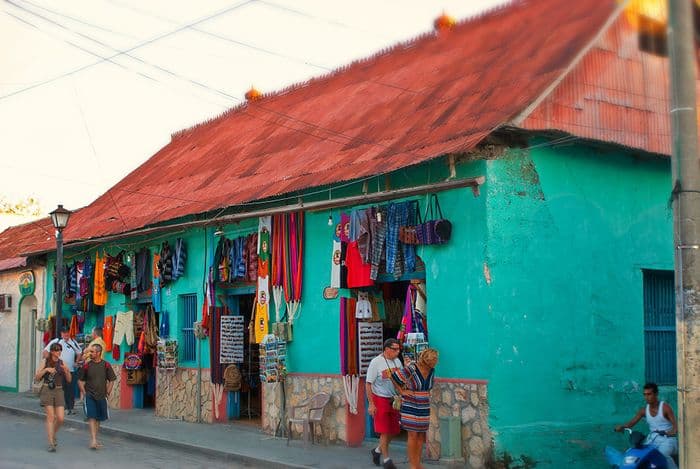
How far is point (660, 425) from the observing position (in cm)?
1071

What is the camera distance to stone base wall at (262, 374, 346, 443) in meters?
14.0

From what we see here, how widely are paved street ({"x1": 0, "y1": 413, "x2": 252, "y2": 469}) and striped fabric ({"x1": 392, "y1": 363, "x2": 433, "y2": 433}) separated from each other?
313cm

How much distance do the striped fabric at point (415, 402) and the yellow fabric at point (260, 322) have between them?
197 inches

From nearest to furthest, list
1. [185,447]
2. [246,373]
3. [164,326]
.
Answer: [185,447], [246,373], [164,326]

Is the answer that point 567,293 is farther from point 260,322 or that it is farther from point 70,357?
point 70,357

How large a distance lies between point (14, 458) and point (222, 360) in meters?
4.63

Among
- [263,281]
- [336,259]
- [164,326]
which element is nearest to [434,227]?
[336,259]

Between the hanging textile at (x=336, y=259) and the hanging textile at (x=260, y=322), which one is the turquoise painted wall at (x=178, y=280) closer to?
the hanging textile at (x=260, y=322)

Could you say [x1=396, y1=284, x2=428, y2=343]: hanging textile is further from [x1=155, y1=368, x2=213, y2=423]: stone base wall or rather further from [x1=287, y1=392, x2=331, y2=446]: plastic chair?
[x1=155, y1=368, x2=213, y2=423]: stone base wall

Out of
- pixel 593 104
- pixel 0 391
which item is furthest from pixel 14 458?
pixel 0 391

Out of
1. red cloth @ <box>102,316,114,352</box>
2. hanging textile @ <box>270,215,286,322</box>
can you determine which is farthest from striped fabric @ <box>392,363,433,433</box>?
red cloth @ <box>102,316,114,352</box>

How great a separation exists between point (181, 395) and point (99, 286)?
4138 mm

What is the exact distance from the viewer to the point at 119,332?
20.4 metres

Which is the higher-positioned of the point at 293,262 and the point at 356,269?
the point at 293,262
